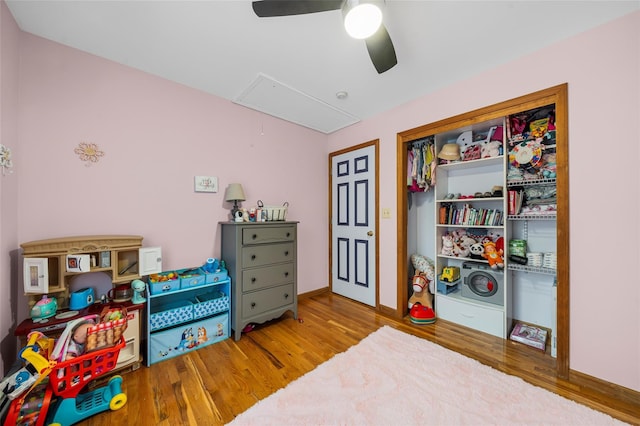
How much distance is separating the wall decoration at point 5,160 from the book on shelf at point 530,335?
163 inches

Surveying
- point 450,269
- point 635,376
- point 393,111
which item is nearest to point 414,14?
point 393,111

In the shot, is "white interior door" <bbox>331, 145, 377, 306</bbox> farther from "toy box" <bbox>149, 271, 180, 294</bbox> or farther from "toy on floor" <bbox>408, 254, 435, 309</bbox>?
"toy box" <bbox>149, 271, 180, 294</bbox>

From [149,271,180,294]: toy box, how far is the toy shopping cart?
1.67 feet

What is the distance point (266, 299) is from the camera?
245 centimetres

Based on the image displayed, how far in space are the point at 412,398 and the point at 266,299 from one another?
1.52 m

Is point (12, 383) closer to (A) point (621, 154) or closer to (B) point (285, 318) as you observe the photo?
(B) point (285, 318)

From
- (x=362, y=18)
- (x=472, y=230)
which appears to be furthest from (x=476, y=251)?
(x=362, y=18)

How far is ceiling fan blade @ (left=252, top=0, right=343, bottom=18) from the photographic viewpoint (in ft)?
3.97

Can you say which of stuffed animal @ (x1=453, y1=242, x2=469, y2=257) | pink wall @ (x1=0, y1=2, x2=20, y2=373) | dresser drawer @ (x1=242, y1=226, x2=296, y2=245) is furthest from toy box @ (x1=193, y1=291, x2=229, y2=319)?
stuffed animal @ (x1=453, y1=242, x2=469, y2=257)

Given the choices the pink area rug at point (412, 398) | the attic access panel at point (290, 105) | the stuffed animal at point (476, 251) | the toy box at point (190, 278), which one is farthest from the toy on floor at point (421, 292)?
the toy box at point (190, 278)

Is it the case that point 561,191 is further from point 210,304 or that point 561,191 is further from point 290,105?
point 210,304

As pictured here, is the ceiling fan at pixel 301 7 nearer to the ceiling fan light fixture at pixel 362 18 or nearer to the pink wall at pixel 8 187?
the ceiling fan light fixture at pixel 362 18

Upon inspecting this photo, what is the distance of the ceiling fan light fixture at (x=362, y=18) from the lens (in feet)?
3.90

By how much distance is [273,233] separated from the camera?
2488mm
